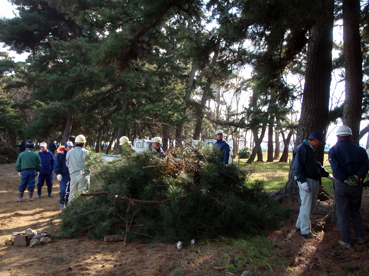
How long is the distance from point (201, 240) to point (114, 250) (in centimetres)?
147

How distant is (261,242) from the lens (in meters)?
4.60

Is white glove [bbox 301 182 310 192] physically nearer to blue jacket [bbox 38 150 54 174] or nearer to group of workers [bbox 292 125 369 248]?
group of workers [bbox 292 125 369 248]

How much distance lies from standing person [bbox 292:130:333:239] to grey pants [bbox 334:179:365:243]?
397mm

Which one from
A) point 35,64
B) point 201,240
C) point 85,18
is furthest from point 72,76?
point 201,240

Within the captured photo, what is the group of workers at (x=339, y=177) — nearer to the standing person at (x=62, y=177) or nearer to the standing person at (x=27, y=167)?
the standing person at (x=62, y=177)

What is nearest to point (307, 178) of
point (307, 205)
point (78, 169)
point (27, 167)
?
point (307, 205)

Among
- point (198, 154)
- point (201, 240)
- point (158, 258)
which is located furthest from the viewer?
point (198, 154)

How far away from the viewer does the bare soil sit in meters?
3.67

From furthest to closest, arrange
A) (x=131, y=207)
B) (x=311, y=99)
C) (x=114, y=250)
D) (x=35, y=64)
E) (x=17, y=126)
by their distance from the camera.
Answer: (x=17, y=126) < (x=35, y=64) < (x=311, y=99) < (x=131, y=207) < (x=114, y=250)

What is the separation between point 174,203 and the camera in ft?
15.6

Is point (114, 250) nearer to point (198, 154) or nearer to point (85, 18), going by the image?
point (198, 154)

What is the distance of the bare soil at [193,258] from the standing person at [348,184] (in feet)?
0.97

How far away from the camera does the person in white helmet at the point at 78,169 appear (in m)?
6.88

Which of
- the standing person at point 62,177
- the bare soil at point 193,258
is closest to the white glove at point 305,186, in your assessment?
the bare soil at point 193,258
